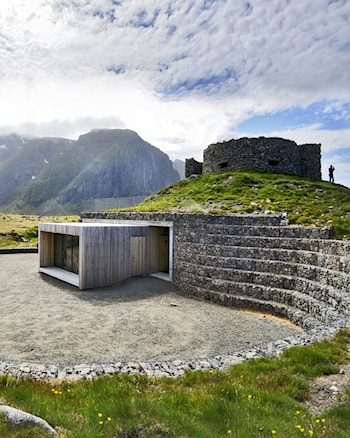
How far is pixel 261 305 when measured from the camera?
12.3m

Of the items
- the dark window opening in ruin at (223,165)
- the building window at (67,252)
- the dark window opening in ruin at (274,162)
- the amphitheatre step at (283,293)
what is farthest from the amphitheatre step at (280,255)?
the dark window opening in ruin at (274,162)

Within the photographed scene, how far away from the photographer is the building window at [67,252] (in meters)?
18.6

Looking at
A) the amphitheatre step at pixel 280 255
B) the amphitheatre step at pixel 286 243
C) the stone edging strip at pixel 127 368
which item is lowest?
the stone edging strip at pixel 127 368

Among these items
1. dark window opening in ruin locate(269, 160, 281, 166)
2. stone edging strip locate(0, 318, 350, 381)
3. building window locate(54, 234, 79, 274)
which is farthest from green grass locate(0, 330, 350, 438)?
dark window opening in ruin locate(269, 160, 281, 166)

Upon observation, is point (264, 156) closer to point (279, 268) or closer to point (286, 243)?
point (286, 243)

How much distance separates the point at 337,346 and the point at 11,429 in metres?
6.07

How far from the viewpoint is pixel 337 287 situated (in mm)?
10094

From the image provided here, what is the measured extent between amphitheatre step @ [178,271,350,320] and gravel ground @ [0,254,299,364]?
0.90m

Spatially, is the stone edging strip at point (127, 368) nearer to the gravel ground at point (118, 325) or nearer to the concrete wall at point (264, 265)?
the gravel ground at point (118, 325)

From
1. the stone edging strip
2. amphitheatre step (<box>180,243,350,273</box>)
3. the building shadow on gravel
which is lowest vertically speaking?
the building shadow on gravel

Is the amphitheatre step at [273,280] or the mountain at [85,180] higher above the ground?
the mountain at [85,180]

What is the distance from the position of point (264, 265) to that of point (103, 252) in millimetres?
8140

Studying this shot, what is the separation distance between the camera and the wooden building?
15.1m

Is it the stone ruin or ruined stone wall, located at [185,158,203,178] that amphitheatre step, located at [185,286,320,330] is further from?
ruined stone wall, located at [185,158,203,178]
